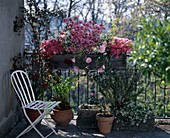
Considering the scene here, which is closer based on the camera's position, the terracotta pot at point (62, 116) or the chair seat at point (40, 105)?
the chair seat at point (40, 105)

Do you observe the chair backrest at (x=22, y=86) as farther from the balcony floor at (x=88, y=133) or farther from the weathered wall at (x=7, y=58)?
the balcony floor at (x=88, y=133)

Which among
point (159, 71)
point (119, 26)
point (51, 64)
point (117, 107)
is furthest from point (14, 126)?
point (119, 26)

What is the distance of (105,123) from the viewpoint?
12.1 ft

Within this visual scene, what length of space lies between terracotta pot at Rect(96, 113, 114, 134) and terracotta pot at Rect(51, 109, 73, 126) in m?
0.46

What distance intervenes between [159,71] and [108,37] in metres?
2.29

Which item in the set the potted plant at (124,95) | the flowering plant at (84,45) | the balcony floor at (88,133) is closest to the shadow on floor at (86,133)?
the balcony floor at (88,133)

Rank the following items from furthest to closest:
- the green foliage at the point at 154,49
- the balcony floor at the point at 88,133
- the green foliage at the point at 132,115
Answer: the green foliage at the point at 132,115 → the balcony floor at the point at 88,133 → the green foliage at the point at 154,49

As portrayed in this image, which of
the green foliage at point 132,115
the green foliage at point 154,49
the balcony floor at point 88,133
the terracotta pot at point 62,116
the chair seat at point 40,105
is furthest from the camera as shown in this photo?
the terracotta pot at point 62,116

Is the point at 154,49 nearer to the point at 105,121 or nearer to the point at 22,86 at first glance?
the point at 105,121

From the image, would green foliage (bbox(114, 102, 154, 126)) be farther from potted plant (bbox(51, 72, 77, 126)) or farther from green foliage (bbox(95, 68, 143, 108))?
potted plant (bbox(51, 72, 77, 126))

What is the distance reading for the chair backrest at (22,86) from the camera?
146 inches

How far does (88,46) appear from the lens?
4.04 m

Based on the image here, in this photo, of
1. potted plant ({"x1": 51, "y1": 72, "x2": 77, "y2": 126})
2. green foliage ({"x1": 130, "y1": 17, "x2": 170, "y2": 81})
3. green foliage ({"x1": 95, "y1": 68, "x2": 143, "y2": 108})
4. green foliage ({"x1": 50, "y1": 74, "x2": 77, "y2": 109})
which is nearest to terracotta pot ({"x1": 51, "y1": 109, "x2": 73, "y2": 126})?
potted plant ({"x1": 51, "y1": 72, "x2": 77, "y2": 126})

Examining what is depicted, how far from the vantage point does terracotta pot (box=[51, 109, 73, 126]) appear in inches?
155
